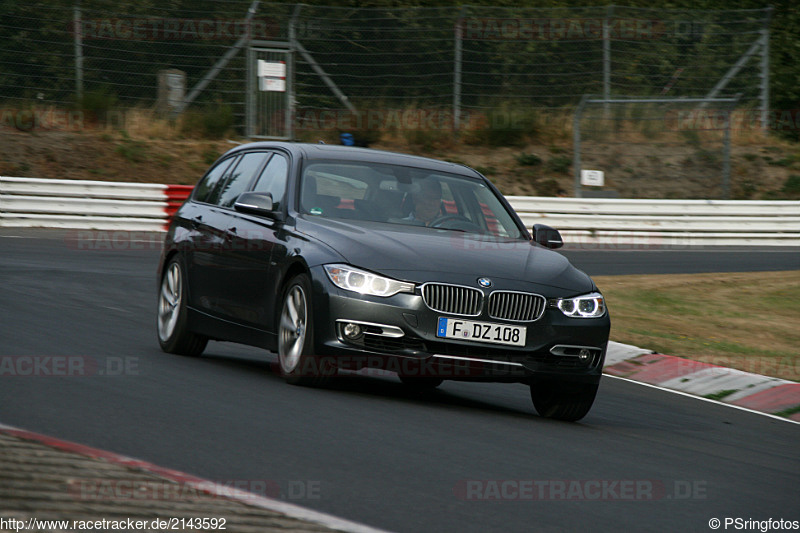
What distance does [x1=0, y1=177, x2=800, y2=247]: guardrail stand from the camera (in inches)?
888

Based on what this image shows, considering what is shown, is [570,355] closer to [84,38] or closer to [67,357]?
[67,357]

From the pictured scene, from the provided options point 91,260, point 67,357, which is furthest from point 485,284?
point 91,260

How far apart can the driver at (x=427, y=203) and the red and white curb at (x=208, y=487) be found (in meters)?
3.62

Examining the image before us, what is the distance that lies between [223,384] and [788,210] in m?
21.6

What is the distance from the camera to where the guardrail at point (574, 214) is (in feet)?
74.0

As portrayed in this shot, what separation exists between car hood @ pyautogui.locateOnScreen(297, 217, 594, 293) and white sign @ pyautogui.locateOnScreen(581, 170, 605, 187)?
1959 cm

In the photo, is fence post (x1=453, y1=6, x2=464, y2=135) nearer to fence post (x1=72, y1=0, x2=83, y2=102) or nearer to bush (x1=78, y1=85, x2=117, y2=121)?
bush (x1=78, y1=85, x2=117, y2=121)

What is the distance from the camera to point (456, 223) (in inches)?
359

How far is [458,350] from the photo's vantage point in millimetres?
7875

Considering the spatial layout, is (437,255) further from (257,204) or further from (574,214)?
(574,214)

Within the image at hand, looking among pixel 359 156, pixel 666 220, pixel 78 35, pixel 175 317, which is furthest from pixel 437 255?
pixel 666 220

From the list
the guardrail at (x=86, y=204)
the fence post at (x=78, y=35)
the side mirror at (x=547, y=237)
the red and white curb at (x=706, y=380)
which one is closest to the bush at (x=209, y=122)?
the fence post at (x=78, y=35)

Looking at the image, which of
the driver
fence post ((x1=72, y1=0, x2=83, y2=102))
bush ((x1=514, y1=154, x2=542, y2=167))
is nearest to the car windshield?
the driver

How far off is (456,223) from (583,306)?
49.6 inches
